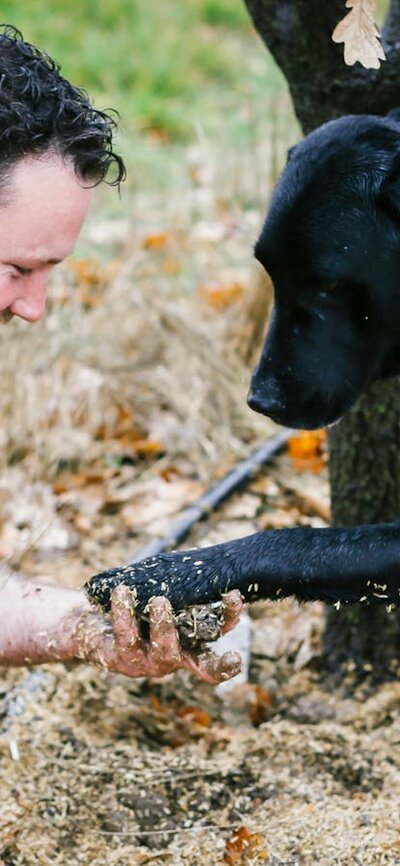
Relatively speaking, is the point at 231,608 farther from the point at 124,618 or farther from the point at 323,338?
the point at 323,338

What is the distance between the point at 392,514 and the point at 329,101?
3.96ft

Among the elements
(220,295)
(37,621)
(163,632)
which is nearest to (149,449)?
(220,295)

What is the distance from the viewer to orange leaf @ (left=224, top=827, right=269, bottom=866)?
2.61 metres

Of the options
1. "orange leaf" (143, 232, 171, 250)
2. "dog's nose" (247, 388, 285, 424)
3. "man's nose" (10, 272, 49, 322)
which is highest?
"man's nose" (10, 272, 49, 322)

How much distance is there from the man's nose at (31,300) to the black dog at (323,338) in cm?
63

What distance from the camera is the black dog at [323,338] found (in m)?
2.54

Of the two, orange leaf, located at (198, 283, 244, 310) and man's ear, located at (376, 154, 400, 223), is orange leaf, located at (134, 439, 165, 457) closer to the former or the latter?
orange leaf, located at (198, 283, 244, 310)

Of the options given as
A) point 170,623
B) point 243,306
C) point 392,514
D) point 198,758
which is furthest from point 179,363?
point 170,623

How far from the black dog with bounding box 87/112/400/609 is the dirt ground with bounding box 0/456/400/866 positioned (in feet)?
2.03

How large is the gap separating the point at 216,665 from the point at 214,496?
6.36 ft

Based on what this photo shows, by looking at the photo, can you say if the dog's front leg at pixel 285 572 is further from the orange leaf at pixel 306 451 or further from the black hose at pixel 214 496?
the orange leaf at pixel 306 451

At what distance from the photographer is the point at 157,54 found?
388 inches

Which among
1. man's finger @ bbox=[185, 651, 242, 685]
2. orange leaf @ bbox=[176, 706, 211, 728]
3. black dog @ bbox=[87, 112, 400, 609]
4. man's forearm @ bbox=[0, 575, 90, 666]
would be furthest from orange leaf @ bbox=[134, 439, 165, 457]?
man's finger @ bbox=[185, 651, 242, 685]

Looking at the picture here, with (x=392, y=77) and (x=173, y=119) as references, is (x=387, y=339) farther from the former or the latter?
(x=173, y=119)
